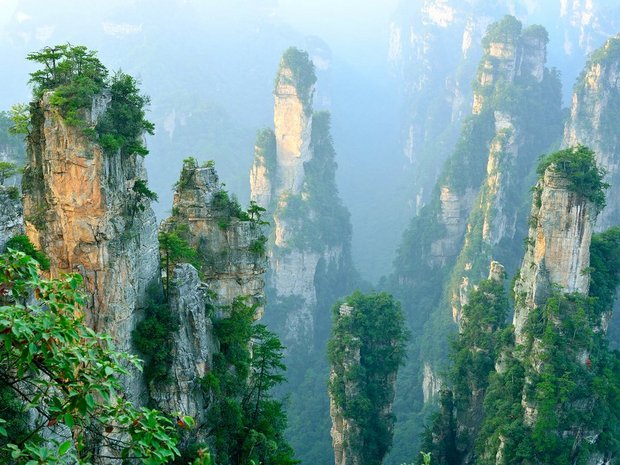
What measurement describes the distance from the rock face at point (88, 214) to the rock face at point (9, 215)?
3.07 m

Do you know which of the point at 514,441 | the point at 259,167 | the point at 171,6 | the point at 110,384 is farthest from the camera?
the point at 171,6

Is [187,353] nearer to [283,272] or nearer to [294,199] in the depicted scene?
[283,272]

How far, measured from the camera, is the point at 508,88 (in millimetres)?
58438

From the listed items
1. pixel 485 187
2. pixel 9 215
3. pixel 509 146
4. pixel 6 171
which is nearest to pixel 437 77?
pixel 509 146

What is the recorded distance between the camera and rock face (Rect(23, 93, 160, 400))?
14.8 metres

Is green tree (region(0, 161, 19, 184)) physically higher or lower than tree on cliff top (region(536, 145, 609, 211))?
lower

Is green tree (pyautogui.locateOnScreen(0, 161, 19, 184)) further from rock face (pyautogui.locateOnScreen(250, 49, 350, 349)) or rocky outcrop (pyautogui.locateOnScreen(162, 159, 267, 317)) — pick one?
rock face (pyautogui.locateOnScreen(250, 49, 350, 349))

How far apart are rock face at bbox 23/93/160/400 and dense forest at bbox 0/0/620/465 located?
0.05 metres

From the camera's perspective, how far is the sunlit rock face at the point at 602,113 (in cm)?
5119

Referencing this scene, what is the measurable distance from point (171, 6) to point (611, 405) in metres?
83.8

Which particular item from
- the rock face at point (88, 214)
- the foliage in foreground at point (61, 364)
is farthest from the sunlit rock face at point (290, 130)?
the foliage in foreground at point (61, 364)

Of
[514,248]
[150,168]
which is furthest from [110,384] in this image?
[150,168]

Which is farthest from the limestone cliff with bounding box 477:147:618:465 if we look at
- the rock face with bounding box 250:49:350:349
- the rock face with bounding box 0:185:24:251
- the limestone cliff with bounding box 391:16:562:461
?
the rock face with bounding box 250:49:350:349

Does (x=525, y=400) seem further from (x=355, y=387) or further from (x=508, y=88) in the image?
(x=508, y=88)
